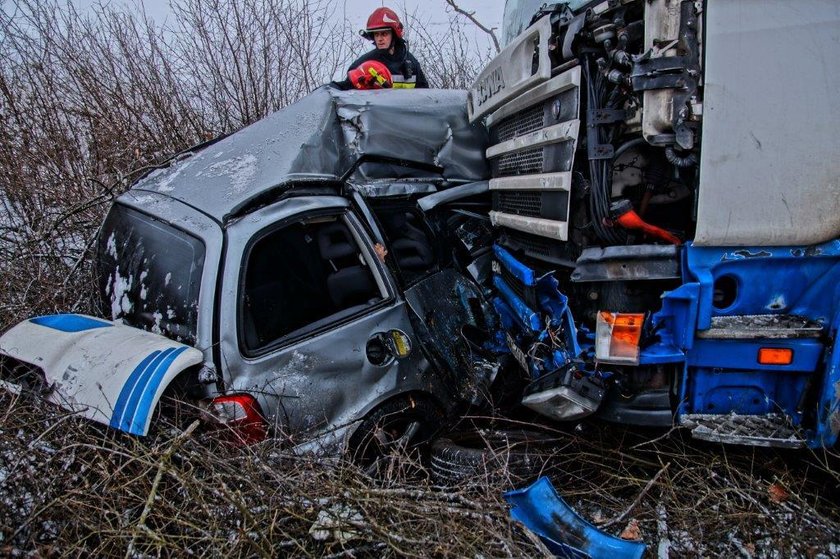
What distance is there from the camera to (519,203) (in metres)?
3.79

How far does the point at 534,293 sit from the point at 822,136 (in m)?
1.58

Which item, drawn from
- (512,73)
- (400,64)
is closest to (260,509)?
(512,73)

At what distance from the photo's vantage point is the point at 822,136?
253 cm

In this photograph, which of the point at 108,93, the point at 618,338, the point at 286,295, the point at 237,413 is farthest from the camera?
the point at 108,93

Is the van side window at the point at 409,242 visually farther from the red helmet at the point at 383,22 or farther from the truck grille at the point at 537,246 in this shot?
the red helmet at the point at 383,22

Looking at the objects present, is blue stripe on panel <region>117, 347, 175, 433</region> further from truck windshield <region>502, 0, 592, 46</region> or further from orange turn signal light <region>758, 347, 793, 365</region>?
truck windshield <region>502, 0, 592, 46</region>

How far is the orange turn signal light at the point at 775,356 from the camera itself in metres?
2.72

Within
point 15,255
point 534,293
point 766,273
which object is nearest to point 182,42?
point 15,255

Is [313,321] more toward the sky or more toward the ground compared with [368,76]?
more toward the ground

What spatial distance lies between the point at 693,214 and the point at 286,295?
1.98 meters

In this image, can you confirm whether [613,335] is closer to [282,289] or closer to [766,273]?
[766,273]

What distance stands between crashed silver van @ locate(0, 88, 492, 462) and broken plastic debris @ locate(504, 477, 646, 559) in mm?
809

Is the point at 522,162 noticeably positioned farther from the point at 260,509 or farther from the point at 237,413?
the point at 260,509

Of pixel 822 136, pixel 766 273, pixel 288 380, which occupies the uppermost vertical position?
pixel 822 136
